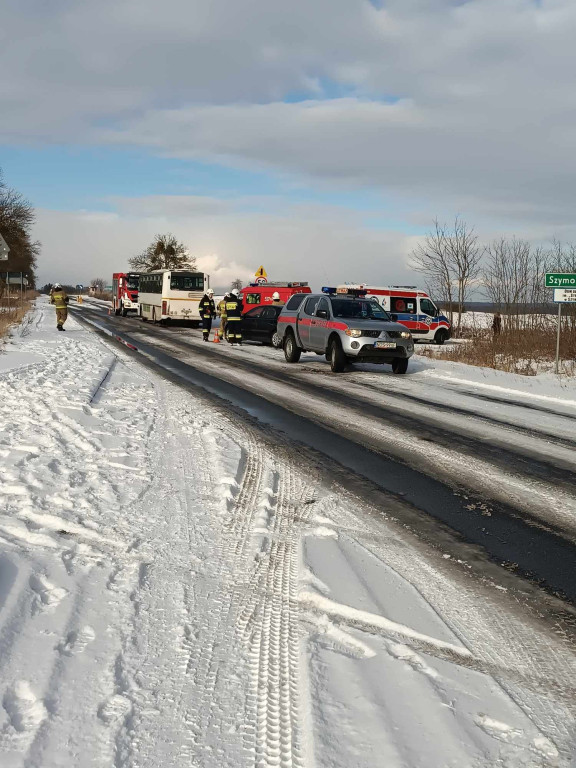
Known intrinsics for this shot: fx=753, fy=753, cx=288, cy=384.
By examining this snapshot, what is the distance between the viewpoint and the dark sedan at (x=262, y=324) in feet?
86.9

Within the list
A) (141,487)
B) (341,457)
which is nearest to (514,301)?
(341,457)

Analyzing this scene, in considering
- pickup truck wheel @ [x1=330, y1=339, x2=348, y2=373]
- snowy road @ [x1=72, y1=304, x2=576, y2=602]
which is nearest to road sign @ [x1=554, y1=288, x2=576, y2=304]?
snowy road @ [x1=72, y1=304, x2=576, y2=602]

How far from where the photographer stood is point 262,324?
26.7m

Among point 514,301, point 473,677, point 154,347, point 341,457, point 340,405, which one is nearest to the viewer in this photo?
point 473,677

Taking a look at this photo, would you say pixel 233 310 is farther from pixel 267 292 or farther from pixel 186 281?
pixel 186 281

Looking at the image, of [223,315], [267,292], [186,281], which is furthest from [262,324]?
[186,281]

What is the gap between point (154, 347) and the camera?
2392 cm

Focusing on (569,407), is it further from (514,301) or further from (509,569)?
(514,301)

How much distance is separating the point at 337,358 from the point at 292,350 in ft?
8.90

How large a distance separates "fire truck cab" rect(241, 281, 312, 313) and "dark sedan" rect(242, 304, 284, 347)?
4764 millimetres

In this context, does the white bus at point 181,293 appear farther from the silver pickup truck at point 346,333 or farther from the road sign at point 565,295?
the road sign at point 565,295

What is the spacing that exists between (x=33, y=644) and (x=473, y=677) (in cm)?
189

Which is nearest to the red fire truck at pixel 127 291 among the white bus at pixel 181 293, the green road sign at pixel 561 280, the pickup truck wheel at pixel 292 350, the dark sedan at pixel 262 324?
the white bus at pixel 181 293

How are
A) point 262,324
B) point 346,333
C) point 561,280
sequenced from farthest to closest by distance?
point 262,324, point 561,280, point 346,333
